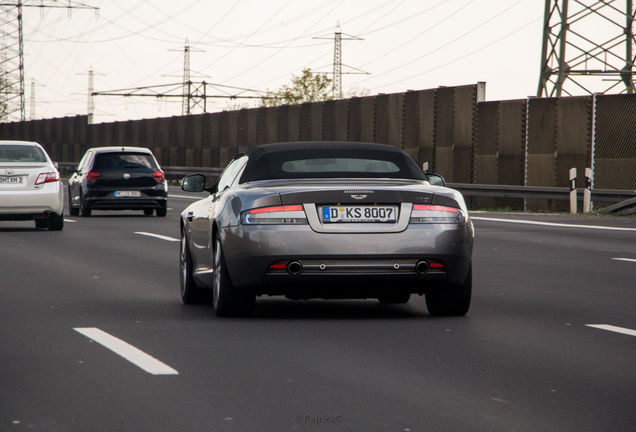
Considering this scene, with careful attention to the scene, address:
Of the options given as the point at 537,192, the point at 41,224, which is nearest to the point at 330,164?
the point at 41,224

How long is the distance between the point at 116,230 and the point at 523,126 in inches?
606

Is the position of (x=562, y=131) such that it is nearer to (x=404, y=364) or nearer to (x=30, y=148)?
(x=30, y=148)

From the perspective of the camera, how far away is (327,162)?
31.1 feet

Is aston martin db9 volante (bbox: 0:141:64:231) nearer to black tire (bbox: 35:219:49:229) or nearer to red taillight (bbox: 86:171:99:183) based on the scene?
black tire (bbox: 35:219:49:229)

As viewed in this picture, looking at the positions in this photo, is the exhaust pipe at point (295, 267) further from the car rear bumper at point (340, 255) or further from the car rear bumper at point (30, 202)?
the car rear bumper at point (30, 202)

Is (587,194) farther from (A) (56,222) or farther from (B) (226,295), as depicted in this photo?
(B) (226,295)

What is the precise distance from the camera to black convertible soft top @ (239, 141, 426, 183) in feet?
30.0

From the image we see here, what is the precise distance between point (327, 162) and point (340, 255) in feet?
4.58

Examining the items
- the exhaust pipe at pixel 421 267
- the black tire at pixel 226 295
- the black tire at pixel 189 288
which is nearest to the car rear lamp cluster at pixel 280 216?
the black tire at pixel 226 295

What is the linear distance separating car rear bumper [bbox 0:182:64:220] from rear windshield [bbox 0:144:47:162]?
2.25 feet

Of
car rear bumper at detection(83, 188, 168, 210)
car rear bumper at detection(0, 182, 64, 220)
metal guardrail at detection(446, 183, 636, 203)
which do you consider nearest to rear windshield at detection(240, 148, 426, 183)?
car rear bumper at detection(0, 182, 64, 220)

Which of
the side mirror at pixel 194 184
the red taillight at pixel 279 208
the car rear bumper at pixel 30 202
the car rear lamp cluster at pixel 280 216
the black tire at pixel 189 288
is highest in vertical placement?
the side mirror at pixel 194 184

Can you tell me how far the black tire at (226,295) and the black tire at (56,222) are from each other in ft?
40.4

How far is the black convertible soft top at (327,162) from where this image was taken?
916 centimetres
